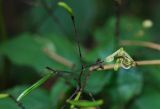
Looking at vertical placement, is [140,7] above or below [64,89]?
above

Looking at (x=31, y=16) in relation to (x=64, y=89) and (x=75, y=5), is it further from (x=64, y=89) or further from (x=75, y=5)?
(x=64, y=89)

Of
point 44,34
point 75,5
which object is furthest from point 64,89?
point 75,5

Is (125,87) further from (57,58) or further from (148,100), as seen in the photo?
(57,58)

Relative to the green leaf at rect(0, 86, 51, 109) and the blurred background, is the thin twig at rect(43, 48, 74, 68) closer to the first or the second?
the blurred background

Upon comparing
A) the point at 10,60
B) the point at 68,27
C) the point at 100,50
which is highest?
the point at 68,27

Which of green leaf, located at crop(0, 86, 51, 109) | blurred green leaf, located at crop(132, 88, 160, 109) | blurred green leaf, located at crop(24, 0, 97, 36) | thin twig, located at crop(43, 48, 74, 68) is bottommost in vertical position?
green leaf, located at crop(0, 86, 51, 109)

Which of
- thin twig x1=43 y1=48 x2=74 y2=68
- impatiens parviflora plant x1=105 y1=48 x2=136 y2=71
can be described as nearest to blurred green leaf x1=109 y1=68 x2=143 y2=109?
thin twig x1=43 y1=48 x2=74 y2=68

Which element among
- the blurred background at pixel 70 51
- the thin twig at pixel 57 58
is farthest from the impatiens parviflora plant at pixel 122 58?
the thin twig at pixel 57 58
